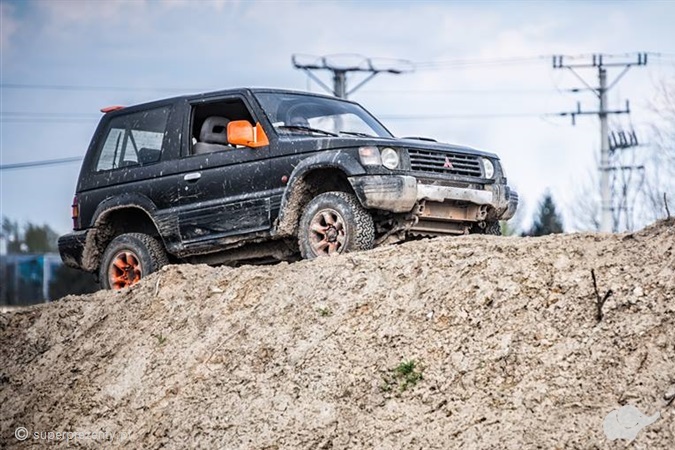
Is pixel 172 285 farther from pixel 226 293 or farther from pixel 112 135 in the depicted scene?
pixel 112 135

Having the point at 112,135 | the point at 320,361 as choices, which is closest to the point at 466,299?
the point at 320,361

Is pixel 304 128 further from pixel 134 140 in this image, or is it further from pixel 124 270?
pixel 124 270

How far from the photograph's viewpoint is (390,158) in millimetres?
11258

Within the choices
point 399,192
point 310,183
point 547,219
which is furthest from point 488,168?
point 547,219

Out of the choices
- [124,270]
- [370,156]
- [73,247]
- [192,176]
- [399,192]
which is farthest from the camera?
[73,247]

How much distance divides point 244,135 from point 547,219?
4360cm

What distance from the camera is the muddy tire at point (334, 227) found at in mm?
11094

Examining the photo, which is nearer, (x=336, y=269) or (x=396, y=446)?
(x=396, y=446)

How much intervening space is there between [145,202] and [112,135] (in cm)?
113

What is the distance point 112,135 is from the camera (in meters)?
13.3

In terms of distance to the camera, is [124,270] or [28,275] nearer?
[124,270]

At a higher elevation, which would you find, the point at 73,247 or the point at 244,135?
the point at 244,135

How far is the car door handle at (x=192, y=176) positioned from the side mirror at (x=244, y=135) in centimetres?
60

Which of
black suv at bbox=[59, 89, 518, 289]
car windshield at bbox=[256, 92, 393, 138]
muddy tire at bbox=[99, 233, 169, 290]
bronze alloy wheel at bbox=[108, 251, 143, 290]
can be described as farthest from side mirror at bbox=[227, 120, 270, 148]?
bronze alloy wheel at bbox=[108, 251, 143, 290]
